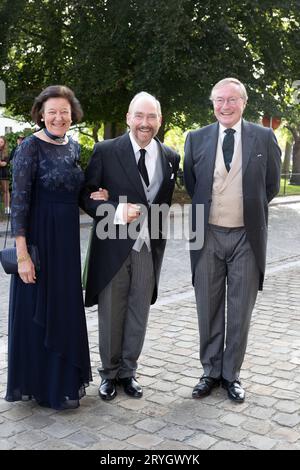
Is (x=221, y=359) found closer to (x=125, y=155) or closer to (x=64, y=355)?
(x=64, y=355)

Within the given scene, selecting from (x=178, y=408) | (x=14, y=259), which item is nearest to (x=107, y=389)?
(x=178, y=408)

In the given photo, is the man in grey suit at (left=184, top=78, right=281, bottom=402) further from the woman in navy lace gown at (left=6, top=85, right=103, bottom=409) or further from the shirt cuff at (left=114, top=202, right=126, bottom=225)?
the woman in navy lace gown at (left=6, top=85, right=103, bottom=409)

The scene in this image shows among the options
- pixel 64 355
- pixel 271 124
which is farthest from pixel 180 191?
pixel 64 355

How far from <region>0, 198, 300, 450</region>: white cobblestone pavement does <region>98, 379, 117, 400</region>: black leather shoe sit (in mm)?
43

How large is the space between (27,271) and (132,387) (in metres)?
1.18

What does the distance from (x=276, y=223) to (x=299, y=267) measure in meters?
5.93

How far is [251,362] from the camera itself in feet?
15.8

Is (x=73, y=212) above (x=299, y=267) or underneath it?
above

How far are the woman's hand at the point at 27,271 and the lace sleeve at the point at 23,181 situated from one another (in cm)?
18

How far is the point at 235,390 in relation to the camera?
13.2 ft

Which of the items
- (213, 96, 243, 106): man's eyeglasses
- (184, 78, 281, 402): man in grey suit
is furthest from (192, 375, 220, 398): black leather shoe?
(213, 96, 243, 106): man's eyeglasses

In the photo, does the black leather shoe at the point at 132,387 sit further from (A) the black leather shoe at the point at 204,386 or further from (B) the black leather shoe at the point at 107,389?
(A) the black leather shoe at the point at 204,386

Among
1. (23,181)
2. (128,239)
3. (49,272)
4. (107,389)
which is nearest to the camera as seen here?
(23,181)

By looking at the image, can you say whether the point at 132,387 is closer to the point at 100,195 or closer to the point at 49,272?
the point at 49,272
